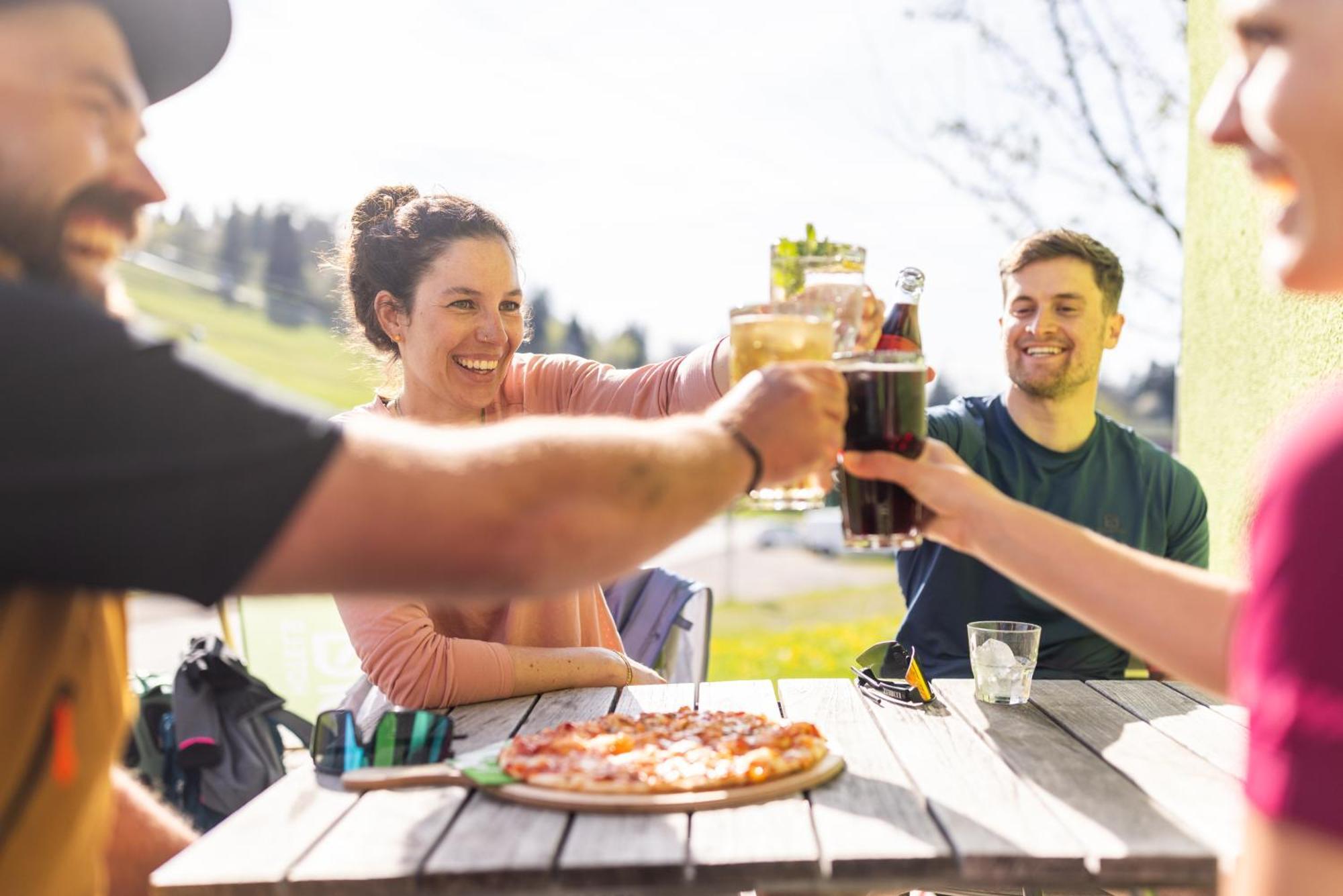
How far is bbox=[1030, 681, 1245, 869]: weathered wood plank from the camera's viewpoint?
1.63 metres

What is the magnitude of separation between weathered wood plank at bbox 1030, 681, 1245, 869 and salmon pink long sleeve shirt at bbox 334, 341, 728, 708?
3.62 feet

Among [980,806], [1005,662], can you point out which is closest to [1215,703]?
[1005,662]

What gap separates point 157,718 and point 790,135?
12.6 m

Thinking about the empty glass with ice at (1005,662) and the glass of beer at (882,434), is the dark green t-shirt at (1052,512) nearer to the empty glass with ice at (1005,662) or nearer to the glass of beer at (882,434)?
the empty glass with ice at (1005,662)

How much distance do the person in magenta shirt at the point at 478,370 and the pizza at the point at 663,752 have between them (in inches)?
20.1

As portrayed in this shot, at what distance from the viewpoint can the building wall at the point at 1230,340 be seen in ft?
13.4

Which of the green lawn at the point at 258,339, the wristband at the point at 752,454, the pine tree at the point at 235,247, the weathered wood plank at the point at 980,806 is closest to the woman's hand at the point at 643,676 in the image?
the weathered wood plank at the point at 980,806

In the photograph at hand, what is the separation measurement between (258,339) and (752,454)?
51674 millimetres

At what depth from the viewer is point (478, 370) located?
122 inches

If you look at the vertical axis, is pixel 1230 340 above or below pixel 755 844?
above

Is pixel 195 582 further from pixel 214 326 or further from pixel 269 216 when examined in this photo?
pixel 269 216

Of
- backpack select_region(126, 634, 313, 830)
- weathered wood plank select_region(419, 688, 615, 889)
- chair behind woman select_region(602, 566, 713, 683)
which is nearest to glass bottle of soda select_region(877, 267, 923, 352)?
weathered wood plank select_region(419, 688, 615, 889)

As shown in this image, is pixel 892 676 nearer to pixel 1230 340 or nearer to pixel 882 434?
pixel 882 434

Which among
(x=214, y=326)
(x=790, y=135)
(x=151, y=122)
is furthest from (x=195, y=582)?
(x=214, y=326)
